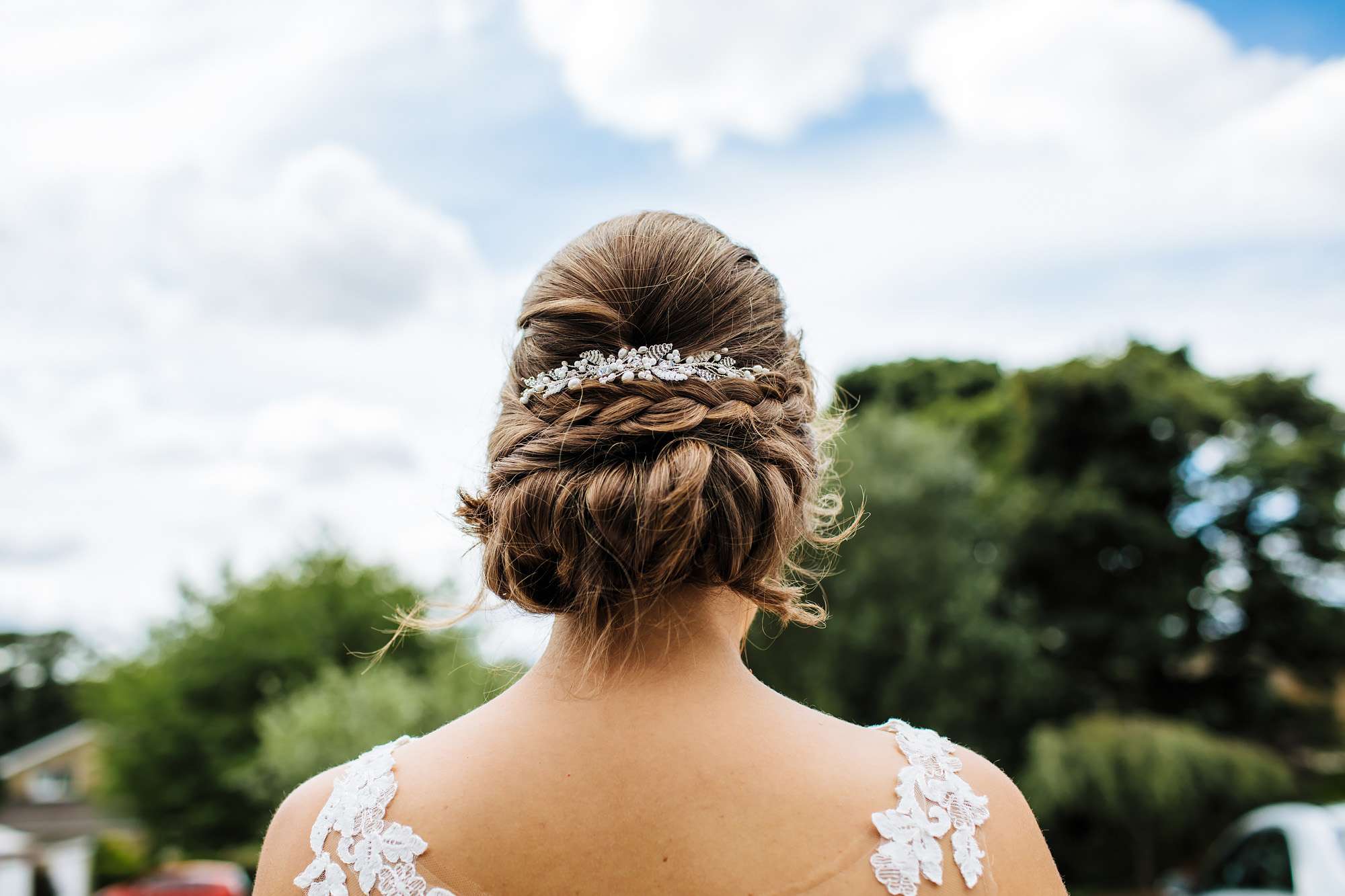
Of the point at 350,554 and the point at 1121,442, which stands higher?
the point at 1121,442

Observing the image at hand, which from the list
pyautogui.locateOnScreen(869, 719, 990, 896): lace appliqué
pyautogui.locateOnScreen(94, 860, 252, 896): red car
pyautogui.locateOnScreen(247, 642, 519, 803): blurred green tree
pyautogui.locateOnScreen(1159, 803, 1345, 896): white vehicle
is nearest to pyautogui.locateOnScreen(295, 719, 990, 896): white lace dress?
pyautogui.locateOnScreen(869, 719, 990, 896): lace appliqué

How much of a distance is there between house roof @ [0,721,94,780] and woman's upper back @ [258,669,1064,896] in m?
55.6

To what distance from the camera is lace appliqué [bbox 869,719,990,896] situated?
1316 mm

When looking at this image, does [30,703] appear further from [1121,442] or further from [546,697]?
[546,697]

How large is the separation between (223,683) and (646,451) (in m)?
20.3

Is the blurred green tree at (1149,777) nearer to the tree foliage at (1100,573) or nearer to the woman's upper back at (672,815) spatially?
the tree foliage at (1100,573)

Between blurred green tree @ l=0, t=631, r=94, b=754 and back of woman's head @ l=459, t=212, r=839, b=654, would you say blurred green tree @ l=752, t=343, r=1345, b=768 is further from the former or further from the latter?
blurred green tree @ l=0, t=631, r=94, b=754

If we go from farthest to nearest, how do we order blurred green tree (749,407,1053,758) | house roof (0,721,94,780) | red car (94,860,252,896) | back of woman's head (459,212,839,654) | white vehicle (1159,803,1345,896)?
house roof (0,721,94,780) < blurred green tree (749,407,1053,758) < red car (94,860,252,896) < white vehicle (1159,803,1345,896) < back of woman's head (459,212,839,654)

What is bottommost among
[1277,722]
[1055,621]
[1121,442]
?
[1277,722]

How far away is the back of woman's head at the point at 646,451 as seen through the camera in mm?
1420

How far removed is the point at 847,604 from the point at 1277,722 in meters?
9.39

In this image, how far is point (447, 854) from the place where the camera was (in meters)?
1.36

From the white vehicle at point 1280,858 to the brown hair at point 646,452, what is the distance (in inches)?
263

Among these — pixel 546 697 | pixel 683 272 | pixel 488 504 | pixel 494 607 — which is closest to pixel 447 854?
pixel 546 697
